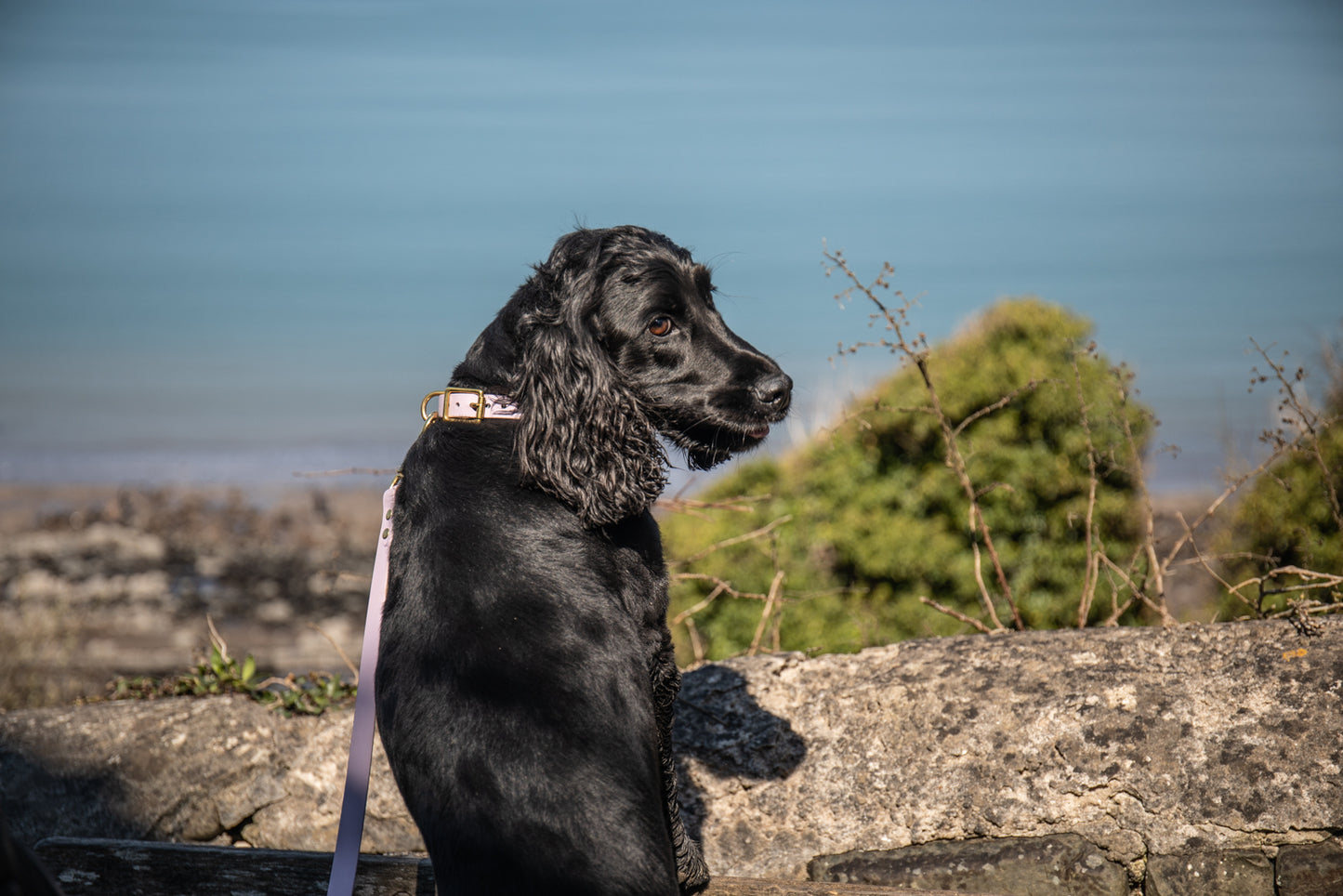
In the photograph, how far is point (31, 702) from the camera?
6.34 metres

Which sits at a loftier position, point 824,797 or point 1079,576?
point 1079,576

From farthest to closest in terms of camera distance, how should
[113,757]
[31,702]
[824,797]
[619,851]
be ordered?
[31,702] < [113,757] < [824,797] < [619,851]

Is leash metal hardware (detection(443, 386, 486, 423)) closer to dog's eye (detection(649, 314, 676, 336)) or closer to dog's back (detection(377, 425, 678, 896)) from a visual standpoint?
dog's back (detection(377, 425, 678, 896))

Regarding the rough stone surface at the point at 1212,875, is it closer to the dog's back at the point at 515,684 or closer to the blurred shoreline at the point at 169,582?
the dog's back at the point at 515,684

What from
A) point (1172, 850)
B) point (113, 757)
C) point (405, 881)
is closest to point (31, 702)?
point (113, 757)

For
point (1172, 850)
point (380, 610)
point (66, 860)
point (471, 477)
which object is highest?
point (471, 477)

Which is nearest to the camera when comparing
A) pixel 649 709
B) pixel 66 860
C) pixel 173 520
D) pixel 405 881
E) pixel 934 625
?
pixel 649 709

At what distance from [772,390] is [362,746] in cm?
149

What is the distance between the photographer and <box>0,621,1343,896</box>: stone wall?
2.83 m

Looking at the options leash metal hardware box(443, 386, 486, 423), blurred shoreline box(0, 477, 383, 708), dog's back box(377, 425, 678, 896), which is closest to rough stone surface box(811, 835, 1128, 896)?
dog's back box(377, 425, 678, 896)

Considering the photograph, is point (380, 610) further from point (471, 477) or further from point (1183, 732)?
point (1183, 732)

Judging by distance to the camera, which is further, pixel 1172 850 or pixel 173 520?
pixel 173 520

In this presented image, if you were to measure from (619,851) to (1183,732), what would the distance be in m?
1.97

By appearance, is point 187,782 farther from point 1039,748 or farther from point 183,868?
point 1039,748
